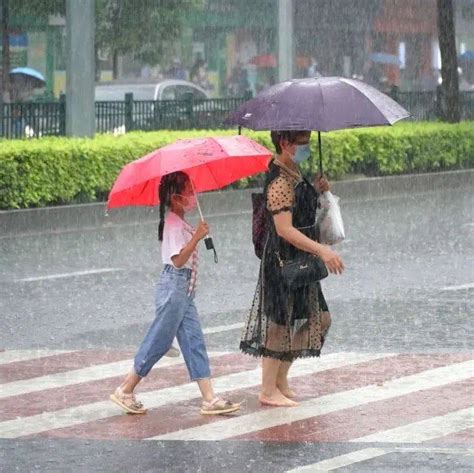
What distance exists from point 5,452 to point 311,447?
1.49 m

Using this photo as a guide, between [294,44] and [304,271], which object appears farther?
[294,44]

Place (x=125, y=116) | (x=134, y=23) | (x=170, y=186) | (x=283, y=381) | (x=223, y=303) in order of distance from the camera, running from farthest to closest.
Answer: (x=134, y=23) → (x=125, y=116) → (x=223, y=303) → (x=283, y=381) → (x=170, y=186)

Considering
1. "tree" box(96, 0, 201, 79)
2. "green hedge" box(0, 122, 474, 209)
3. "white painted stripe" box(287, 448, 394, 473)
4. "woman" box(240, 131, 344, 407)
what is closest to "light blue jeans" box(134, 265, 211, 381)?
"woman" box(240, 131, 344, 407)

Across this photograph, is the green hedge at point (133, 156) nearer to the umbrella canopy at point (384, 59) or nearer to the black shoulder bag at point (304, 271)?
the black shoulder bag at point (304, 271)

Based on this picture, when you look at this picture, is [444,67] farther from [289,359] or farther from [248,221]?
[289,359]

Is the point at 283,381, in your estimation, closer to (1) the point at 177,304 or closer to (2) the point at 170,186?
(1) the point at 177,304

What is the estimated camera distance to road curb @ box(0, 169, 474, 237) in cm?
1898

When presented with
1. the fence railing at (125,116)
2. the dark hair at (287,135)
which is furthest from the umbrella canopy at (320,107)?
the fence railing at (125,116)

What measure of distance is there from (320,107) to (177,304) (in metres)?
1.29

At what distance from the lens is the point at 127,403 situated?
8.88 m

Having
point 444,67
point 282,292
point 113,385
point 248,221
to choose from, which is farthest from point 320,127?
point 444,67

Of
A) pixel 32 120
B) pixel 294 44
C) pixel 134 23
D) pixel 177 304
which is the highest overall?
pixel 134 23

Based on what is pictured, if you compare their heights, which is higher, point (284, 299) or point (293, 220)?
point (293, 220)

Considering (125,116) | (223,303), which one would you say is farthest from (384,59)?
(223,303)
